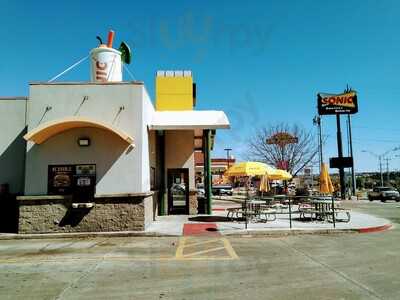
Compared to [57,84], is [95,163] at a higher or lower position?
lower

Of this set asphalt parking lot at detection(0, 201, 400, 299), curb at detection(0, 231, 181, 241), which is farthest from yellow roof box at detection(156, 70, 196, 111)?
asphalt parking lot at detection(0, 201, 400, 299)

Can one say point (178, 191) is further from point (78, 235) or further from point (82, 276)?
point (82, 276)

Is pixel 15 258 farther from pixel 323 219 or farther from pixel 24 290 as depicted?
pixel 323 219

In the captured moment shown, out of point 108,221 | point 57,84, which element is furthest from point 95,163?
point 57,84

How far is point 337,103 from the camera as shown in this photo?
4550cm

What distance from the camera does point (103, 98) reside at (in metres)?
13.4

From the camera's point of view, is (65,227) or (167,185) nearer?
(65,227)

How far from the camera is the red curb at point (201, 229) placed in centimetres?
1266

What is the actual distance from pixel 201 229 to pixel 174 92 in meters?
9.41

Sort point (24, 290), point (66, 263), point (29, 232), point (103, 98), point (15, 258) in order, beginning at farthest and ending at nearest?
1. point (103, 98)
2. point (29, 232)
3. point (15, 258)
4. point (66, 263)
5. point (24, 290)

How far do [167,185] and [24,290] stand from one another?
12.3 metres

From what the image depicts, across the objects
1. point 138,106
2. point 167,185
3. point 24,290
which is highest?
point 138,106

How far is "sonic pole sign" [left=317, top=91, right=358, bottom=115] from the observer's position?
45.3 meters

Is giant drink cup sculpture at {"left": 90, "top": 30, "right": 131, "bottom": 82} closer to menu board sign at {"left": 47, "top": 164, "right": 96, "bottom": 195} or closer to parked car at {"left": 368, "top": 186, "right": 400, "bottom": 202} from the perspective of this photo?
menu board sign at {"left": 47, "top": 164, "right": 96, "bottom": 195}
